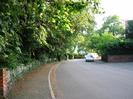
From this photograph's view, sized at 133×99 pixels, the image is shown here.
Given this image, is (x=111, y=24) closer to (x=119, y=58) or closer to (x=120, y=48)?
(x=120, y=48)

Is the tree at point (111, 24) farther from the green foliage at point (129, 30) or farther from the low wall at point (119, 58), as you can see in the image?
the low wall at point (119, 58)

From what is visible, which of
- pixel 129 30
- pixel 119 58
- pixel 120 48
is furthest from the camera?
pixel 129 30

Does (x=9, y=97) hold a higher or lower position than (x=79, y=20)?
lower

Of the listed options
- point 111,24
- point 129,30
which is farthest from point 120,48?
point 111,24

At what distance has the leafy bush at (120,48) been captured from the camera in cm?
5412

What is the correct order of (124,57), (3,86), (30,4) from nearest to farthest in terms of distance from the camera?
(3,86) < (30,4) < (124,57)

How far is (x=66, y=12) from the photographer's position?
18.9 meters

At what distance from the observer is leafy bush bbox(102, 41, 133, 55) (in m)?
54.1

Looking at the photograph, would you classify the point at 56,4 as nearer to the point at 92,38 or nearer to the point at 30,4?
the point at 30,4

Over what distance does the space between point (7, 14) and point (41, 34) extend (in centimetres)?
1180

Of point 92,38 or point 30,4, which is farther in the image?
point 92,38

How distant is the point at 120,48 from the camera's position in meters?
54.3

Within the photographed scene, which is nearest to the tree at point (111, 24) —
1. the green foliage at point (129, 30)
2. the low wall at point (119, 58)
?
the green foliage at point (129, 30)

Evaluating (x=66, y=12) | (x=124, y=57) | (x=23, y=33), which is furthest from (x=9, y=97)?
(x=124, y=57)
